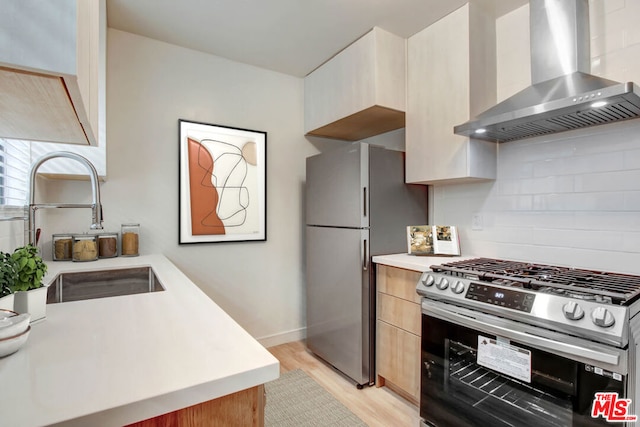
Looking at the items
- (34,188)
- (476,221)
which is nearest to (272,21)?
(34,188)

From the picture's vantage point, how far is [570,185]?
187 centimetres

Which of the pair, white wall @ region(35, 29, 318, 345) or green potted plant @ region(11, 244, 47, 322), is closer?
green potted plant @ region(11, 244, 47, 322)

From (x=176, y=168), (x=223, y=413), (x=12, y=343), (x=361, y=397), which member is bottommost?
(x=361, y=397)

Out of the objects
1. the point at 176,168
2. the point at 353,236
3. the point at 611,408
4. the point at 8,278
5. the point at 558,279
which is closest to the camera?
the point at 8,278

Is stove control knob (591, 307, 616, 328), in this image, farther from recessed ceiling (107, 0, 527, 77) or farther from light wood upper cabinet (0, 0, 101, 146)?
recessed ceiling (107, 0, 527, 77)

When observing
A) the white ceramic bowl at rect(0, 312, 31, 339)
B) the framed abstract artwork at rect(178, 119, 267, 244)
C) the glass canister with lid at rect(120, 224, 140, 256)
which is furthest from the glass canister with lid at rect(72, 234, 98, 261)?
the white ceramic bowl at rect(0, 312, 31, 339)

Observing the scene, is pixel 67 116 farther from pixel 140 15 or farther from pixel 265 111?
pixel 265 111

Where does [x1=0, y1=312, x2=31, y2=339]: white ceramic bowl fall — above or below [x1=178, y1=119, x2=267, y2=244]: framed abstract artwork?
below

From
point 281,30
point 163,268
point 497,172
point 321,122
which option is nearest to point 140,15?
point 281,30

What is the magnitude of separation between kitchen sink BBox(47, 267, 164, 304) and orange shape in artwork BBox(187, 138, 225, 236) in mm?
739

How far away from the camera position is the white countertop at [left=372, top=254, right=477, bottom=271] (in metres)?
1.97

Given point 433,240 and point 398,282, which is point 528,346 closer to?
point 398,282

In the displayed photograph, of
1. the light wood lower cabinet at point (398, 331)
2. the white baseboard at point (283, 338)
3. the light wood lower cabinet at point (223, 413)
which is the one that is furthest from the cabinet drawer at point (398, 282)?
the light wood lower cabinet at point (223, 413)

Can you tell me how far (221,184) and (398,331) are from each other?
5.81 ft
